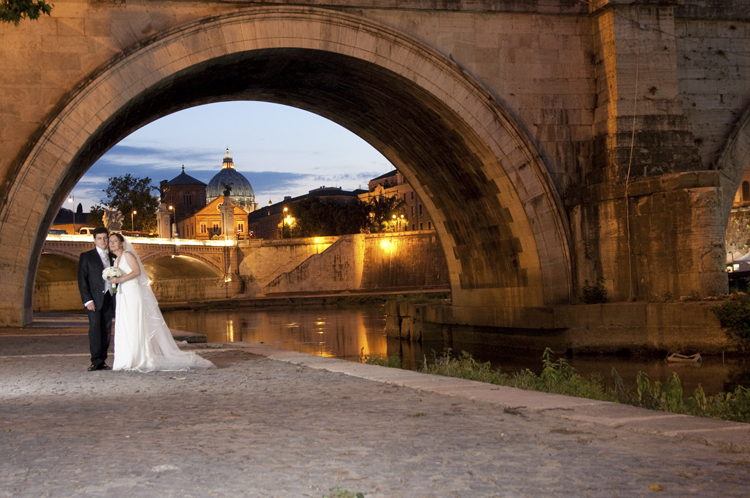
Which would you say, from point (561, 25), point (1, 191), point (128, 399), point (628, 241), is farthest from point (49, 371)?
point (561, 25)

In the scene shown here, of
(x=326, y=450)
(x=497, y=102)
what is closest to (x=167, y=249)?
(x=497, y=102)

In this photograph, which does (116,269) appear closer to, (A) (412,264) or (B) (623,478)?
(B) (623,478)

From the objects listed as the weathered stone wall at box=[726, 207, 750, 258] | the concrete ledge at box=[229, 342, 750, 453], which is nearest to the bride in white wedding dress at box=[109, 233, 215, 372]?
the concrete ledge at box=[229, 342, 750, 453]

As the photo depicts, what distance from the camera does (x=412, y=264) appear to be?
56.6 meters

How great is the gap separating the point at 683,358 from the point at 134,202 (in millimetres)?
69954

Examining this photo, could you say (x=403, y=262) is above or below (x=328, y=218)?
below

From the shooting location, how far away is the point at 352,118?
1834 cm

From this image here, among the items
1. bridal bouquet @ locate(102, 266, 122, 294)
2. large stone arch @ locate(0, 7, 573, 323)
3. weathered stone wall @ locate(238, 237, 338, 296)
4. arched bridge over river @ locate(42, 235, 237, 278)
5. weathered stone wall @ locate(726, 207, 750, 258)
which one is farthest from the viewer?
weathered stone wall @ locate(238, 237, 338, 296)

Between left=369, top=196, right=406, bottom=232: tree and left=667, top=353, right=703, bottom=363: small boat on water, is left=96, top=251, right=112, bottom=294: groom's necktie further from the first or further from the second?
left=369, top=196, right=406, bottom=232: tree

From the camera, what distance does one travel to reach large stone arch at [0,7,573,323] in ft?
41.6

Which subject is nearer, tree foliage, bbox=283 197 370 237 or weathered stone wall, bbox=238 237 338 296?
weathered stone wall, bbox=238 237 338 296

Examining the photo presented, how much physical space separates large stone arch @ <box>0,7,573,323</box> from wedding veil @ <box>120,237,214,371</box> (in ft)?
16.8

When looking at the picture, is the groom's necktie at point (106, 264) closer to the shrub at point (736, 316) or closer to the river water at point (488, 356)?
the river water at point (488, 356)

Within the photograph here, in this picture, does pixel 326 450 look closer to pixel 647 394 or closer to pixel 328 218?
pixel 647 394
